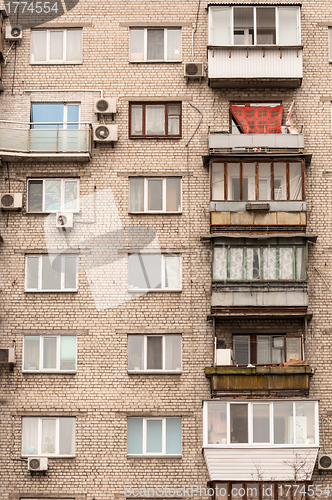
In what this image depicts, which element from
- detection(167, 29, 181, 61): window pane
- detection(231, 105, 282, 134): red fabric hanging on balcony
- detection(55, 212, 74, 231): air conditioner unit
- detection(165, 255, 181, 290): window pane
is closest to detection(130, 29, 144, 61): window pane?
detection(167, 29, 181, 61): window pane

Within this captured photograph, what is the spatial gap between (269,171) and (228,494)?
11.2 metres

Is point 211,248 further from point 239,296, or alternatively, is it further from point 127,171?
point 127,171

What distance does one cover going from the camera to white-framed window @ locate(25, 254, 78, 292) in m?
27.6

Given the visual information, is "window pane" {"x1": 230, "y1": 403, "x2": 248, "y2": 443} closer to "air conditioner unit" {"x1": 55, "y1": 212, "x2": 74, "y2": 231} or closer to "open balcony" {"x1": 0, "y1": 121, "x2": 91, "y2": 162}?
"air conditioner unit" {"x1": 55, "y1": 212, "x2": 74, "y2": 231}

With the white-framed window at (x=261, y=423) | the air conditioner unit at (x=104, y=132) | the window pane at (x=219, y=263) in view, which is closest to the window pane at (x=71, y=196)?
the air conditioner unit at (x=104, y=132)

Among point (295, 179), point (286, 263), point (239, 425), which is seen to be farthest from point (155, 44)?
point (239, 425)

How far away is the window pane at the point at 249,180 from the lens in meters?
27.6

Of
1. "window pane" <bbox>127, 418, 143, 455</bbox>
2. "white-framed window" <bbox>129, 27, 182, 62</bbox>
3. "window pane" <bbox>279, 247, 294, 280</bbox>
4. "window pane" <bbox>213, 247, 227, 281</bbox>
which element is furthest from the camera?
"white-framed window" <bbox>129, 27, 182, 62</bbox>

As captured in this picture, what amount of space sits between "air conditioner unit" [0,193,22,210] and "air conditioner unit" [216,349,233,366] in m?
8.92

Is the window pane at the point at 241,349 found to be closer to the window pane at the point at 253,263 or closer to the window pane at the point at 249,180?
the window pane at the point at 253,263

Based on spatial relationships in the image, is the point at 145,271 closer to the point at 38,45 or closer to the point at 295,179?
the point at 295,179

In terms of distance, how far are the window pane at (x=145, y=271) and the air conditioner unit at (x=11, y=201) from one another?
4.51 m

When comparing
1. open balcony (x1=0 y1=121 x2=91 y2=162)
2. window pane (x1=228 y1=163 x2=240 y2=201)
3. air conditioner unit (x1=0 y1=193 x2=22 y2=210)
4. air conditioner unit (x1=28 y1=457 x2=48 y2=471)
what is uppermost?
open balcony (x1=0 y1=121 x2=91 y2=162)

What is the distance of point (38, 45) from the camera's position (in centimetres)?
2953
